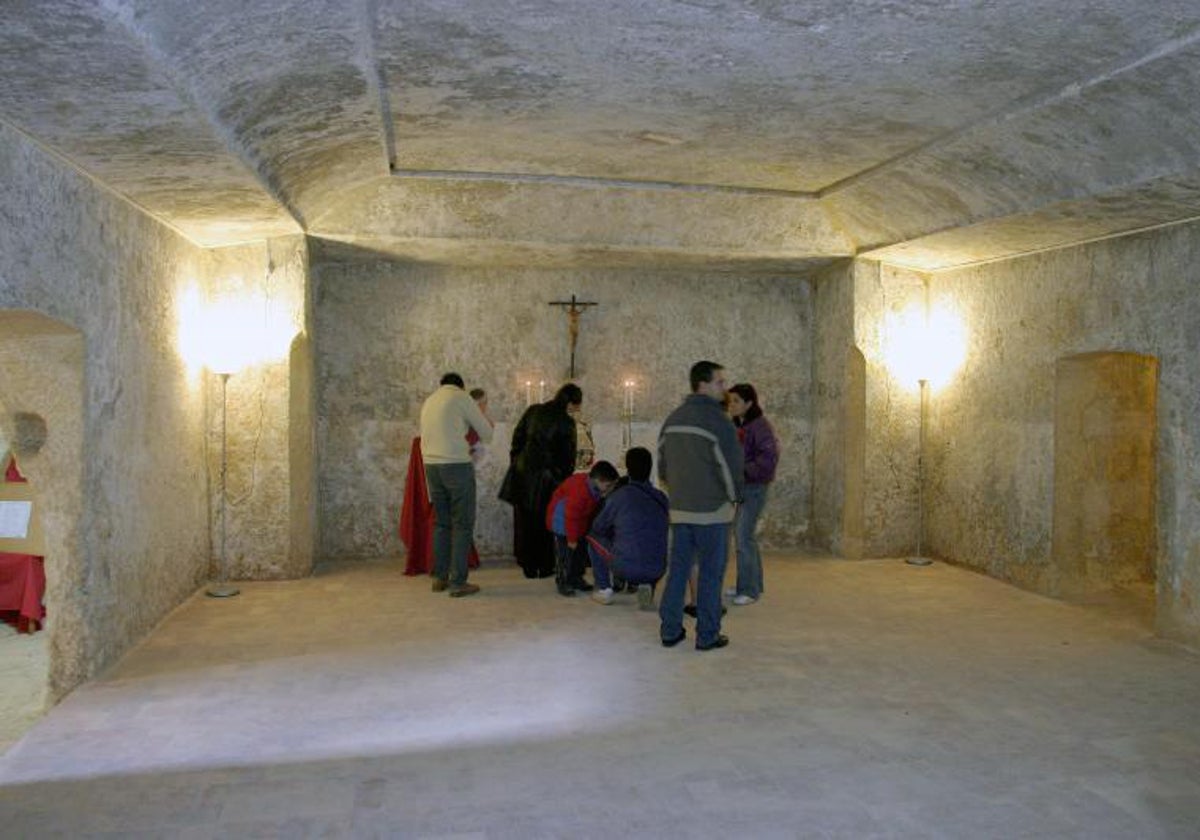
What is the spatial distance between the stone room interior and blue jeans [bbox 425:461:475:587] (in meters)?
1.37

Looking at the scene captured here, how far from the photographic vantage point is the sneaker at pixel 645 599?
7582mm

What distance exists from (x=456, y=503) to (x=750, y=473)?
2338mm

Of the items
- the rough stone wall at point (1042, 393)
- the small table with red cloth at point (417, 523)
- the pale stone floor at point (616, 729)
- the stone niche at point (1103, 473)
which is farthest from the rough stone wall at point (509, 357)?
the stone niche at point (1103, 473)

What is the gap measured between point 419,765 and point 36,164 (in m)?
3.48

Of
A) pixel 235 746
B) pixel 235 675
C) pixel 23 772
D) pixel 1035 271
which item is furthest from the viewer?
pixel 1035 271

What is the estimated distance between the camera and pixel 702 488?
20.5 ft

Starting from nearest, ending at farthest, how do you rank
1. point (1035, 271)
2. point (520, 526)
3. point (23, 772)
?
point (23, 772), point (1035, 271), point (520, 526)

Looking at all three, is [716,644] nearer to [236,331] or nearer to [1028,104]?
[1028,104]

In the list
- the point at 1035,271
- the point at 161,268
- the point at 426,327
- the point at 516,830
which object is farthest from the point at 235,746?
the point at 1035,271

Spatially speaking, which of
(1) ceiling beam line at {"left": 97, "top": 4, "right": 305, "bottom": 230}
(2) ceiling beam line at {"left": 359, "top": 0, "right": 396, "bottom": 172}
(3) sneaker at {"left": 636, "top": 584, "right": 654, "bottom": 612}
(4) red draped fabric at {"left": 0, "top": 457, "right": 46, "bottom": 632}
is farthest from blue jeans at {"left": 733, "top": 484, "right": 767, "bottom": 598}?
(4) red draped fabric at {"left": 0, "top": 457, "right": 46, "bottom": 632}

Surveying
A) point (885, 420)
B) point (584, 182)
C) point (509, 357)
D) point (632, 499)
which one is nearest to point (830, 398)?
point (885, 420)

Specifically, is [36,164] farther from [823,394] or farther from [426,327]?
[823,394]

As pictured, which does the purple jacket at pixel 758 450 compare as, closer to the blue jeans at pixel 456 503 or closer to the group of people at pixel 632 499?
the group of people at pixel 632 499

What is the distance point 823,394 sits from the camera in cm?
1018
